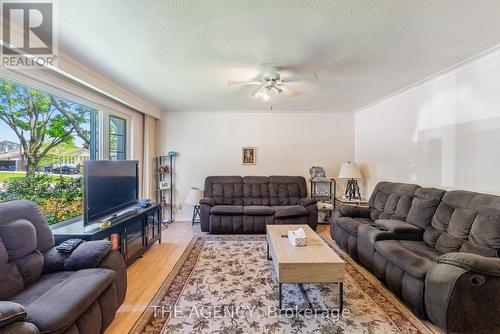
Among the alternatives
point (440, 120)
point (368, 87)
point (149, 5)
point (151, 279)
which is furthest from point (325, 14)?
point (151, 279)

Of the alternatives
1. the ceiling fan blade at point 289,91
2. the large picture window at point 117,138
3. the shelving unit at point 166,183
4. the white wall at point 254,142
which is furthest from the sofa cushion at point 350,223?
the large picture window at point 117,138

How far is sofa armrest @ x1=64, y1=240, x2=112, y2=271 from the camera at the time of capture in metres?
1.87

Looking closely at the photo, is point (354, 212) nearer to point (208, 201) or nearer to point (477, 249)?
point (477, 249)

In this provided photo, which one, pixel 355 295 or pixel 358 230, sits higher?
pixel 358 230

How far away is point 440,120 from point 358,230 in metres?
1.80

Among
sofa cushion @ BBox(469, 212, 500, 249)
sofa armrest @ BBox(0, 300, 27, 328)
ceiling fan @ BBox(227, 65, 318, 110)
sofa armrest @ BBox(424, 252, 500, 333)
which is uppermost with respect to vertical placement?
ceiling fan @ BBox(227, 65, 318, 110)

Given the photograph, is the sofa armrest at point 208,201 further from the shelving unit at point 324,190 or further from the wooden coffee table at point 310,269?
the wooden coffee table at point 310,269

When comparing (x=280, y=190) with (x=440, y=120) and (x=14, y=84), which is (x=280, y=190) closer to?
(x=440, y=120)

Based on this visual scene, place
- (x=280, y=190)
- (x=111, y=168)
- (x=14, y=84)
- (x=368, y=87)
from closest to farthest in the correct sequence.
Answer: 1. (x=14, y=84)
2. (x=111, y=168)
3. (x=368, y=87)
4. (x=280, y=190)

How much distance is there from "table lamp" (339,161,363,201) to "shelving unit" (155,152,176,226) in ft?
12.0

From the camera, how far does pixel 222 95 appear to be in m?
3.86

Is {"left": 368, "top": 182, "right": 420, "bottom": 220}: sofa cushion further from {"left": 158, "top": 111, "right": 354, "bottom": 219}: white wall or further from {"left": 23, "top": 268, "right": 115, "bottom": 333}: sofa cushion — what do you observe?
{"left": 23, "top": 268, "right": 115, "bottom": 333}: sofa cushion

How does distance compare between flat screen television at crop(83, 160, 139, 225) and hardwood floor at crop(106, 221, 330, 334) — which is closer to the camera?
hardwood floor at crop(106, 221, 330, 334)

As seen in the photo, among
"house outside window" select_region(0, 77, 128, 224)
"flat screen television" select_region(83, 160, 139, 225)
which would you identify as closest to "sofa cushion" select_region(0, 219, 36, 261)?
"flat screen television" select_region(83, 160, 139, 225)
